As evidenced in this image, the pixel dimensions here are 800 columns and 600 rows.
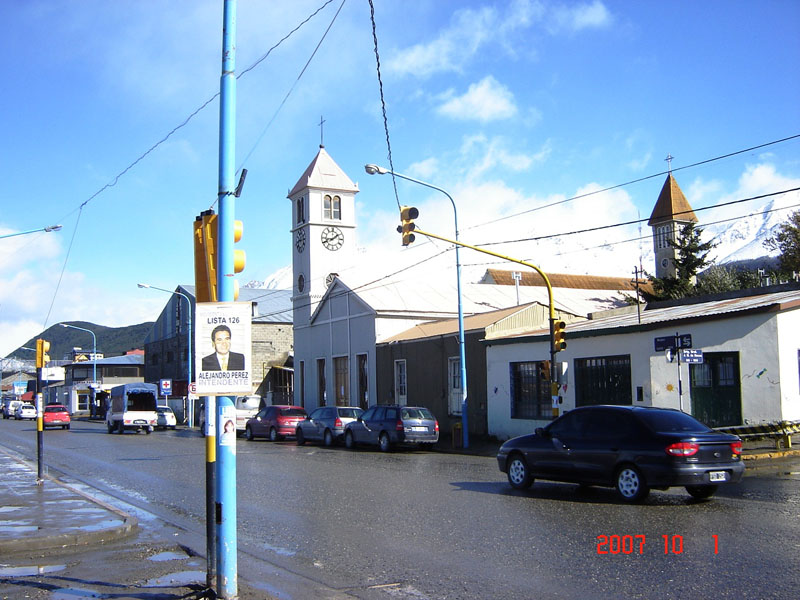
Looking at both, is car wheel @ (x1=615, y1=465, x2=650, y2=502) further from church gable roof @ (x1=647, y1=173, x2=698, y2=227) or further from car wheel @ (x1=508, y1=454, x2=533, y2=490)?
church gable roof @ (x1=647, y1=173, x2=698, y2=227)

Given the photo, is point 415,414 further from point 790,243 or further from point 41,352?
point 790,243

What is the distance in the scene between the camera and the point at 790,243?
4878cm

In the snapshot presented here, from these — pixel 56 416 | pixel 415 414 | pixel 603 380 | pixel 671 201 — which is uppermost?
pixel 671 201

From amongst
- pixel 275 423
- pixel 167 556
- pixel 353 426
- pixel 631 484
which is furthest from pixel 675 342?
pixel 275 423

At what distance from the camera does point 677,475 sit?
1153 cm

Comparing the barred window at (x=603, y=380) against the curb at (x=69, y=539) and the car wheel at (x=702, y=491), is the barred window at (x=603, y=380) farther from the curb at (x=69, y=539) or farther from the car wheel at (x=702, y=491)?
the curb at (x=69, y=539)

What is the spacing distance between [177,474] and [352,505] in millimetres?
7347

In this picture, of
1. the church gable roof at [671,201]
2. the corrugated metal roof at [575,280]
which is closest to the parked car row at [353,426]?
the corrugated metal roof at [575,280]

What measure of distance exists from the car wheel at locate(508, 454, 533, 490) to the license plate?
3.27 meters

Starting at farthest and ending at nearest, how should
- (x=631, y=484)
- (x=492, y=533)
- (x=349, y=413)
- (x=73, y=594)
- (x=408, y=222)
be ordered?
(x=349, y=413) → (x=408, y=222) → (x=631, y=484) → (x=492, y=533) → (x=73, y=594)

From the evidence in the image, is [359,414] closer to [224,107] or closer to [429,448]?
[429,448]

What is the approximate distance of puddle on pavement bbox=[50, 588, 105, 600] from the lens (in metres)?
7.01

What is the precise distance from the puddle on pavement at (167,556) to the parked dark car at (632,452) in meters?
6.79
